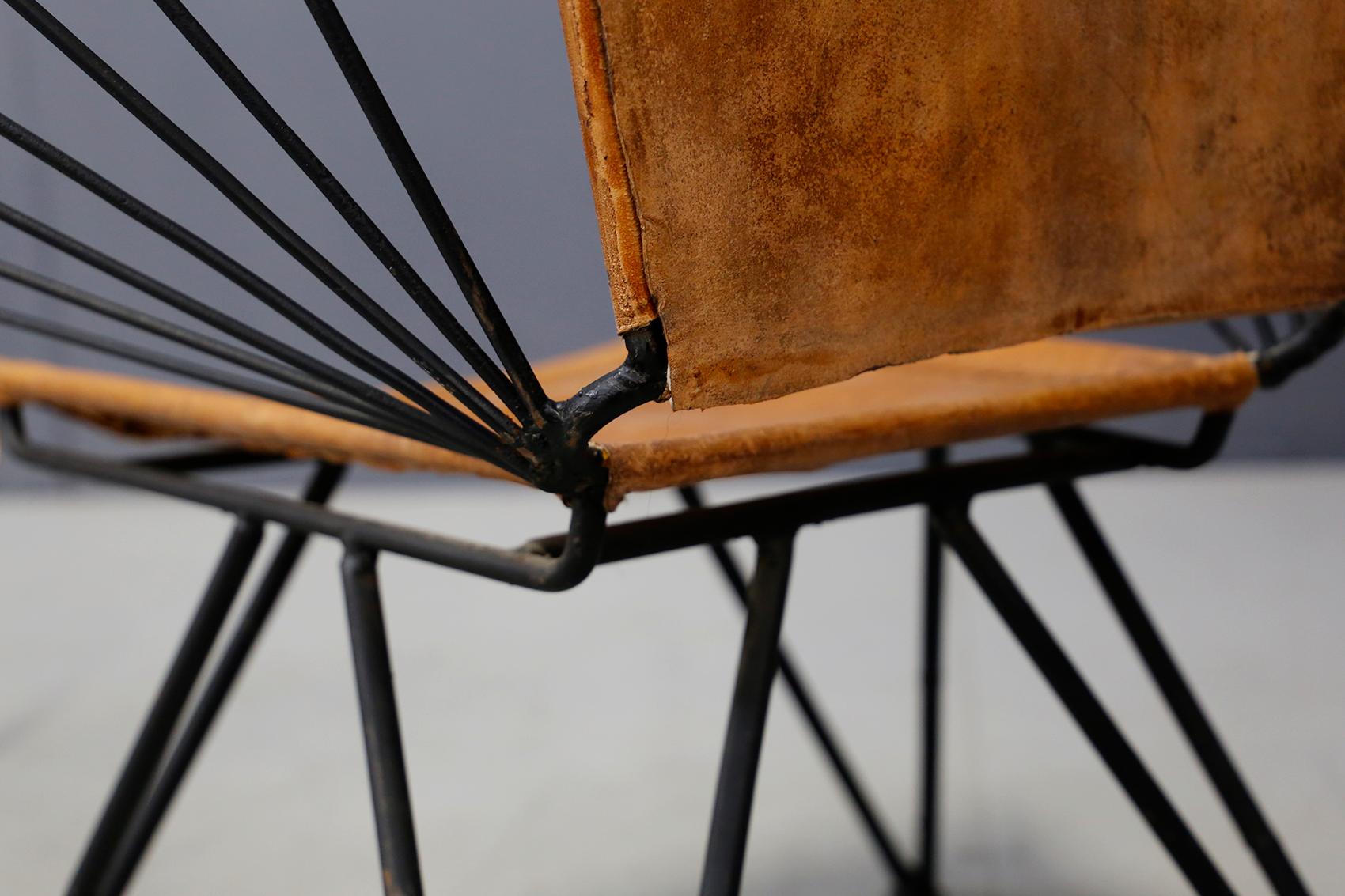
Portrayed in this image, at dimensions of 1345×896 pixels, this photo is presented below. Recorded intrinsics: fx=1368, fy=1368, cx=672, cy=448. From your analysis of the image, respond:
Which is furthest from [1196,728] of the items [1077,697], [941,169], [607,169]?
[607,169]

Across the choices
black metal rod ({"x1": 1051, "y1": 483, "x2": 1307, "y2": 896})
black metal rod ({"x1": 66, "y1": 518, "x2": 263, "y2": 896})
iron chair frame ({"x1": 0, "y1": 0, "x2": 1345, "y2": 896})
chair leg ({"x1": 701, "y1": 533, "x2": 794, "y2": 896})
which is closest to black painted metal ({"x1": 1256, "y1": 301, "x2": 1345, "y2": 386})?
iron chair frame ({"x1": 0, "y1": 0, "x2": 1345, "y2": 896})

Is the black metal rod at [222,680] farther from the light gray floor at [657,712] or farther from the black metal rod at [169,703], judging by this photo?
the light gray floor at [657,712]

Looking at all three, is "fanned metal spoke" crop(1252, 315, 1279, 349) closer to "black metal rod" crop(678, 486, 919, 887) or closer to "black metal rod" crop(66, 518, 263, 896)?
"black metal rod" crop(678, 486, 919, 887)

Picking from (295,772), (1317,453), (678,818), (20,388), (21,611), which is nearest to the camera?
(20,388)

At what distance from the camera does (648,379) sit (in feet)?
1.46

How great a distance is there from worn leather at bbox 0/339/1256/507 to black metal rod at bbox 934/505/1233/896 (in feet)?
0.18

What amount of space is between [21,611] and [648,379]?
5.60 ft

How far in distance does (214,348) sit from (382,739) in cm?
17

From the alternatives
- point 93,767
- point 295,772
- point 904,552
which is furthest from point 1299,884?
point 904,552

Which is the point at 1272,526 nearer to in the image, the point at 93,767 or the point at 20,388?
the point at 93,767

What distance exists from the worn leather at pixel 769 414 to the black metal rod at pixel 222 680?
0.13 meters

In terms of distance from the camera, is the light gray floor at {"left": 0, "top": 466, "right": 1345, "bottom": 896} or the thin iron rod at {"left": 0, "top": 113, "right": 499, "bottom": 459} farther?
the light gray floor at {"left": 0, "top": 466, "right": 1345, "bottom": 896}

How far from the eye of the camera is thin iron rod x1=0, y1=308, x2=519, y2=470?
527 mm

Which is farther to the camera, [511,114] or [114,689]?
[114,689]
